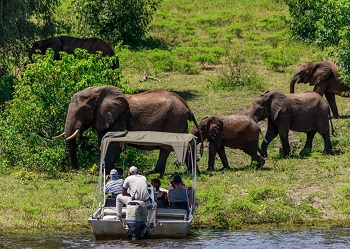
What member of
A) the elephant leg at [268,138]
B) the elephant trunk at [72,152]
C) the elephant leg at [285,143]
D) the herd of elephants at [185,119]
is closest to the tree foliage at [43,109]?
the elephant trunk at [72,152]

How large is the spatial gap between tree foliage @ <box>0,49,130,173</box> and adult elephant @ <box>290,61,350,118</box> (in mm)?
9403

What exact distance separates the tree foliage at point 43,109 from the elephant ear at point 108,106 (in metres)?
1.20

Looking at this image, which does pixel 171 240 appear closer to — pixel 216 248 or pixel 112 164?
pixel 216 248

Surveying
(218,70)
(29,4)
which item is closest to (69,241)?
(29,4)

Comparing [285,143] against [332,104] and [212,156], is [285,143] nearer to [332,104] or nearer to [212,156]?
[212,156]

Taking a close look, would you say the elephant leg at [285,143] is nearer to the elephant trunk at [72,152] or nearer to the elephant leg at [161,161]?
the elephant leg at [161,161]

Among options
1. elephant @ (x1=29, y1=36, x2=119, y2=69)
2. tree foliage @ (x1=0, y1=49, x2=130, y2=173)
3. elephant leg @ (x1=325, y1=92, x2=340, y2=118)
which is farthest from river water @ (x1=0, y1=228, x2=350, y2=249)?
elephant @ (x1=29, y1=36, x2=119, y2=69)

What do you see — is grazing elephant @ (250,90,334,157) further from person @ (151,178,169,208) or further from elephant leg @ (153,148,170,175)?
person @ (151,178,169,208)

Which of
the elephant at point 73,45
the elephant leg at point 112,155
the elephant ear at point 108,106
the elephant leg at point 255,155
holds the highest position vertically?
the elephant ear at point 108,106

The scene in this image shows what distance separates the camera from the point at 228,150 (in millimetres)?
27312

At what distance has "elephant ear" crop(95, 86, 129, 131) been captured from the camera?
23.5 m

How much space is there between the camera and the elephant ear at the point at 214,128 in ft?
80.2

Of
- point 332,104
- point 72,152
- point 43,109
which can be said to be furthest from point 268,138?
point 332,104

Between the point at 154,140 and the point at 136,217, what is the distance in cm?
254
